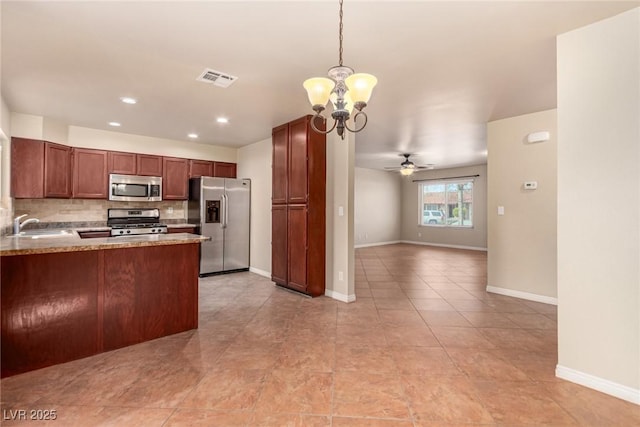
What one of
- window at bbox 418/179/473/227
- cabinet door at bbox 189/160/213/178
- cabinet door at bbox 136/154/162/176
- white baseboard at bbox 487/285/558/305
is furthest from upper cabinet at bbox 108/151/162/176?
window at bbox 418/179/473/227

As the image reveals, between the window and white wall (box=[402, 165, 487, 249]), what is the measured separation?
0.17 meters

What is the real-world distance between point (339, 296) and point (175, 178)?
372cm

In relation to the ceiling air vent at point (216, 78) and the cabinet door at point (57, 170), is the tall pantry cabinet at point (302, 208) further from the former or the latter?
the cabinet door at point (57, 170)

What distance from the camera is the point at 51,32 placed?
7.35 feet

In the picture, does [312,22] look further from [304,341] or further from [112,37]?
[304,341]

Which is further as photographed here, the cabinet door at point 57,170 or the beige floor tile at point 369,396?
the cabinet door at point 57,170

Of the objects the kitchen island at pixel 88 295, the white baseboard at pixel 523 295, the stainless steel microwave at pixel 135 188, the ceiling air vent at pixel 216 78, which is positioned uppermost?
the ceiling air vent at pixel 216 78

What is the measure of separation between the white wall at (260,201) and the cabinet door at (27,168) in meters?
3.06

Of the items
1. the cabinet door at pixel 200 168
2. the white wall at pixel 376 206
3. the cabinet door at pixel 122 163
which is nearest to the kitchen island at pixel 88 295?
the cabinet door at pixel 122 163

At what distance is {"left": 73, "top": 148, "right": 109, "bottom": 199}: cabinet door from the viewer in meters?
4.71

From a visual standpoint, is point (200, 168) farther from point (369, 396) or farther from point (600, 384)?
point (600, 384)

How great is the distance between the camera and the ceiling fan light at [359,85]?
190cm

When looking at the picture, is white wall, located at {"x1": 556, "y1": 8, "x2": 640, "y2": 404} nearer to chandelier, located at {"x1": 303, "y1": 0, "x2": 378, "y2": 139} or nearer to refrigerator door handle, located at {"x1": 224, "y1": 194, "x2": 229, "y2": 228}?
chandelier, located at {"x1": 303, "y1": 0, "x2": 378, "y2": 139}

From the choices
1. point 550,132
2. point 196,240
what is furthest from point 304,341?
point 550,132
